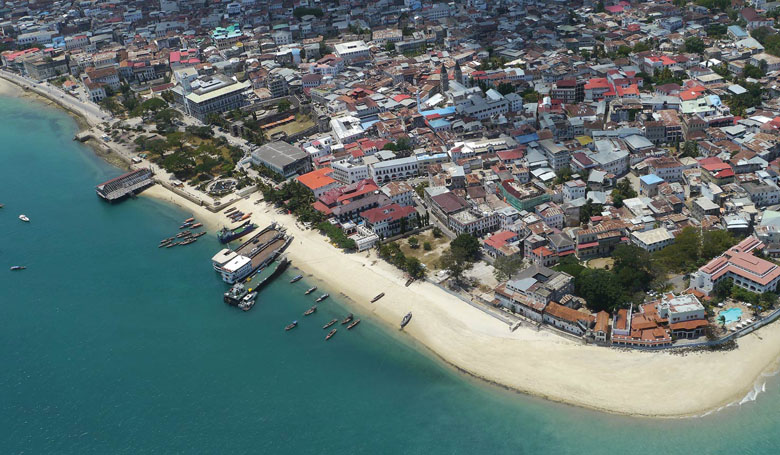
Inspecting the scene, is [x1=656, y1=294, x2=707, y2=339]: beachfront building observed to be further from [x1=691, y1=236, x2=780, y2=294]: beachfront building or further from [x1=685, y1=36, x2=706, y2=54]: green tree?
[x1=685, y1=36, x2=706, y2=54]: green tree

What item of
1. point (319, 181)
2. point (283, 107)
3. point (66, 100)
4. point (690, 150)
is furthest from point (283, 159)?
point (66, 100)

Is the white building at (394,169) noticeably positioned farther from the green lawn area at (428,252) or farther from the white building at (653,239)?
the white building at (653,239)

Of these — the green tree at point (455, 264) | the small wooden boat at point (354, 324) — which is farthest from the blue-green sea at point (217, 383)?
the green tree at point (455, 264)

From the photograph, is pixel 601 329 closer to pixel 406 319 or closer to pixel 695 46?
pixel 406 319

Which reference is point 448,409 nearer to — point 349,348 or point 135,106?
point 349,348

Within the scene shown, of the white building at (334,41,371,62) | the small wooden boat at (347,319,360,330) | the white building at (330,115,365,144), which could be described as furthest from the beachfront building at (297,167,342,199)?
the white building at (334,41,371,62)
